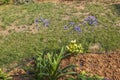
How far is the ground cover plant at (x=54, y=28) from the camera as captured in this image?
791cm

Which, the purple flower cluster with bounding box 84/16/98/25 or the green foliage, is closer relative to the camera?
the green foliage

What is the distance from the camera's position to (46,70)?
6469 mm

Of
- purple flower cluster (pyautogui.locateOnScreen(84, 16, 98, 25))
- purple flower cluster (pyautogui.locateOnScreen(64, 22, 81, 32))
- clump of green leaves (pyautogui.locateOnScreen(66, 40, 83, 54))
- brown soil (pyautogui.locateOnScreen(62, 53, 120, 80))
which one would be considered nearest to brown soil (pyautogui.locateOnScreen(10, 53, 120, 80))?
brown soil (pyautogui.locateOnScreen(62, 53, 120, 80))

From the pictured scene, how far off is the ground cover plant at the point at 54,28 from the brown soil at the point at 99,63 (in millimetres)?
382

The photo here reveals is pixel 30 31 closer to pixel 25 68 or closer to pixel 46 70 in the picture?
pixel 25 68

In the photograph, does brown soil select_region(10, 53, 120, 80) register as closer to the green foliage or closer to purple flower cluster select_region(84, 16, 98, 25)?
the green foliage

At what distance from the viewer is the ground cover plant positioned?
26.0 feet

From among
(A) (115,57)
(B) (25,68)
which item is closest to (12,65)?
(B) (25,68)

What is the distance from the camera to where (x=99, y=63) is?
7.10 metres

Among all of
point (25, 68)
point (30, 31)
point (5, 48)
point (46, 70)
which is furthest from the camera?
point (30, 31)

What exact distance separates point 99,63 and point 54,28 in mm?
2274

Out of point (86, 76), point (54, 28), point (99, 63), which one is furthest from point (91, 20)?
point (86, 76)

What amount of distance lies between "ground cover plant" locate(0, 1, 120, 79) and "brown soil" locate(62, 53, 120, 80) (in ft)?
1.25

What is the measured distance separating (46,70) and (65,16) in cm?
330
